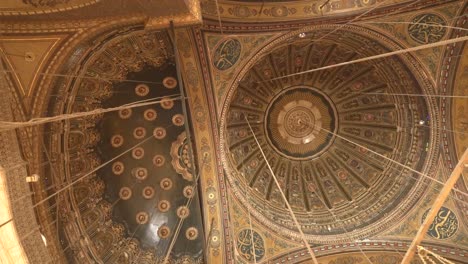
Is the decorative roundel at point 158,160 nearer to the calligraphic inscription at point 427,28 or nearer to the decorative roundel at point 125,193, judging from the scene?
the decorative roundel at point 125,193

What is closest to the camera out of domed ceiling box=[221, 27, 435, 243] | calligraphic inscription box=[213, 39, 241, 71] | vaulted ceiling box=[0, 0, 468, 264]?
vaulted ceiling box=[0, 0, 468, 264]

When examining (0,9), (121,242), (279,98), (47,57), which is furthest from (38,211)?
(279,98)

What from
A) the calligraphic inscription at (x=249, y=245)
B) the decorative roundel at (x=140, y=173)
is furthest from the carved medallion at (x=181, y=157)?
the calligraphic inscription at (x=249, y=245)

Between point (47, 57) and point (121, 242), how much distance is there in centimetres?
382

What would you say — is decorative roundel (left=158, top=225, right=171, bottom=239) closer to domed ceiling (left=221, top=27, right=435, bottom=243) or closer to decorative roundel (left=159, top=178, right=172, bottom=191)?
decorative roundel (left=159, top=178, right=172, bottom=191)

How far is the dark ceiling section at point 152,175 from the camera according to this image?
7230mm

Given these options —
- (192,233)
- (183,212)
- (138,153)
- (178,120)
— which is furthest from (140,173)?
(192,233)

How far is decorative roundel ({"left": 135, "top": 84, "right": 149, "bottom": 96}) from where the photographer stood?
23.0ft

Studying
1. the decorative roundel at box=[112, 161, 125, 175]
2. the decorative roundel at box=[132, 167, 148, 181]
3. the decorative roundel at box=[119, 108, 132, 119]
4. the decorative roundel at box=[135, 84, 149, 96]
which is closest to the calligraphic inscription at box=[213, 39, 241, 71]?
the decorative roundel at box=[135, 84, 149, 96]

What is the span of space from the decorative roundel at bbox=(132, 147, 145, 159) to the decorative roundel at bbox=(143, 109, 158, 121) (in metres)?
0.65

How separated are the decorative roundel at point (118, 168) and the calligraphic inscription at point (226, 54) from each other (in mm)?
2774

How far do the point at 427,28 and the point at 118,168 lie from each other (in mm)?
6478

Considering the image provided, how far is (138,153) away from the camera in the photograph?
7.48 meters

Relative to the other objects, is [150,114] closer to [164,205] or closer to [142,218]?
[164,205]
